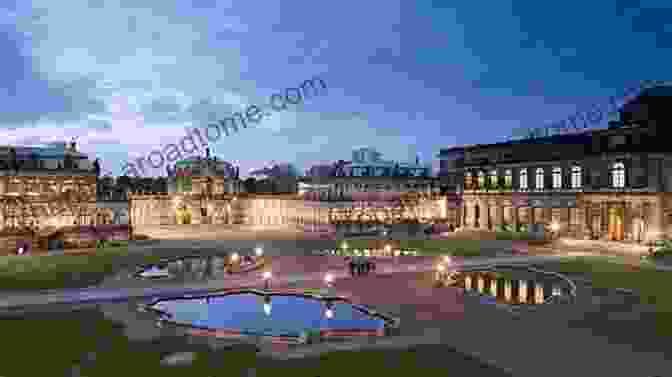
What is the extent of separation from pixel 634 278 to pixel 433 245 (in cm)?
2589

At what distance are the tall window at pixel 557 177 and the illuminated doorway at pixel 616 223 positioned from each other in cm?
977

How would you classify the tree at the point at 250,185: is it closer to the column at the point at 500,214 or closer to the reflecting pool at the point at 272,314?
the column at the point at 500,214

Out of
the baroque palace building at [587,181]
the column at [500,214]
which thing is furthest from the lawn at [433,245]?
the column at [500,214]

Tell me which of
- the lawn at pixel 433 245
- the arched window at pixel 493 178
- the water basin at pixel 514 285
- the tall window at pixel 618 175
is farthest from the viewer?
the arched window at pixel 493 178

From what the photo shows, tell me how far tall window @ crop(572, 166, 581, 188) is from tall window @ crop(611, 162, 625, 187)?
5.57 meters

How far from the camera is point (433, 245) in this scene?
2547 inches

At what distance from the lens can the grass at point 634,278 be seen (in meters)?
30.3

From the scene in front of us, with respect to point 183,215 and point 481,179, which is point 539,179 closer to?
point 481,179

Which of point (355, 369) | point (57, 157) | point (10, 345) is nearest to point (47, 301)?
point (10, 345)

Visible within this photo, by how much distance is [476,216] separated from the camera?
3644 inches

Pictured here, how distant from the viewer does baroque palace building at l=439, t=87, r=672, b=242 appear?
6606cm

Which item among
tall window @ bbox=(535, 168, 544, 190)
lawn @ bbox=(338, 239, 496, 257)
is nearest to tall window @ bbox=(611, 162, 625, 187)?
tall window @ bbox=(535, 168, 544, 190)

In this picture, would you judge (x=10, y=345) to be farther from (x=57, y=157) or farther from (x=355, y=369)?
(x=57, y=157)

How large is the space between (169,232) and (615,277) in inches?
2590
